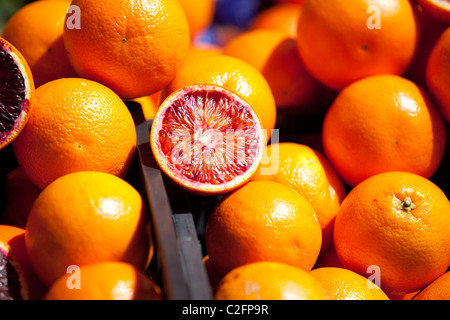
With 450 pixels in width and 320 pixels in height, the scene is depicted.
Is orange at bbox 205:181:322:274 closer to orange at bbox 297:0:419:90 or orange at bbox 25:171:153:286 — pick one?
orange at bbox 25:171:153:286

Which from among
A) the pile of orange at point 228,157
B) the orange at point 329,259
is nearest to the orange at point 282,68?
the pile of orange at point 228,157

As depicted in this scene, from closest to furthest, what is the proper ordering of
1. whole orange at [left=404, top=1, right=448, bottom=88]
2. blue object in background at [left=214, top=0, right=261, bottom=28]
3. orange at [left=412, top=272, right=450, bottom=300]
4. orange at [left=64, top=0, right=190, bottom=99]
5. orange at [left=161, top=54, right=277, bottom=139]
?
orange at [left=412, top=272, right=450, bottom=300] < orange at [left=64, top=0, right=190, bottom=99] < orange at [left=161, top=54, right=277, bottom=139] < whole orange at [left=404, top=1, right=448, bottom=88] < blue object in background at [left=214, top=0, right=261, bottom=28]

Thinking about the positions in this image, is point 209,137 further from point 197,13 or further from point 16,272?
point 197,13

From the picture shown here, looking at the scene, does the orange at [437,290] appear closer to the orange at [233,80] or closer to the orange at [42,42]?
the orange at [233,80]

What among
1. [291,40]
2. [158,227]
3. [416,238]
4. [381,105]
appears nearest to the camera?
[158,227]

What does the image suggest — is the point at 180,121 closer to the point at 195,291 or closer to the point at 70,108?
the point at 70,108

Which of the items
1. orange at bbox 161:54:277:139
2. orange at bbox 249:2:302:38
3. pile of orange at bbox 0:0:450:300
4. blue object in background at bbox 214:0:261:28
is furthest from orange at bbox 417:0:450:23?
blue object in background at bbox 214:0:261:28
